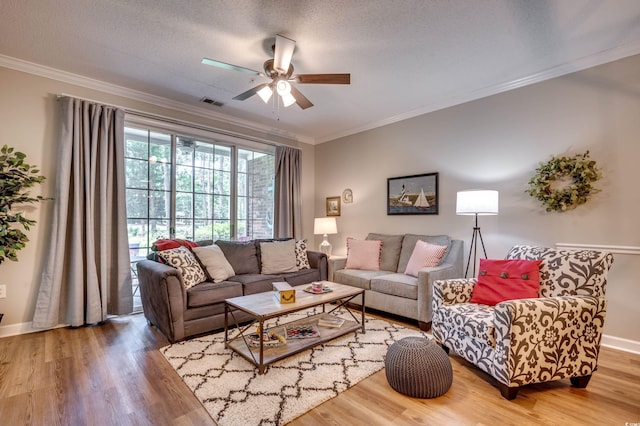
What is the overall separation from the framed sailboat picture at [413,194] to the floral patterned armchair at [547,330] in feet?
5.86

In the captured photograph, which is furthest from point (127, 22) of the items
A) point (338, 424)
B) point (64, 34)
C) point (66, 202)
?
point (338, 424)

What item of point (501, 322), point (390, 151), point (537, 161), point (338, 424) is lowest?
point (338, 424)

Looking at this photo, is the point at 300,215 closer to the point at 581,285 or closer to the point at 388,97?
the point at 388,97

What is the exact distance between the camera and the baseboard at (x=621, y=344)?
258cm

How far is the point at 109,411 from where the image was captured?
1760mm

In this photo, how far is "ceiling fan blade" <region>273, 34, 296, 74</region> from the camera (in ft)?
7.60

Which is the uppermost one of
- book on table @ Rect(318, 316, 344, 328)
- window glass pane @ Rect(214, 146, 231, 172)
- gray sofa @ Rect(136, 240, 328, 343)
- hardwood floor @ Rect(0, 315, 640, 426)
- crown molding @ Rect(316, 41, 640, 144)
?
crown molding @ Rect(316, 41, 640, 144)

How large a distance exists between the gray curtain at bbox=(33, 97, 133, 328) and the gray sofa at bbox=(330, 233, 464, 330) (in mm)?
2596

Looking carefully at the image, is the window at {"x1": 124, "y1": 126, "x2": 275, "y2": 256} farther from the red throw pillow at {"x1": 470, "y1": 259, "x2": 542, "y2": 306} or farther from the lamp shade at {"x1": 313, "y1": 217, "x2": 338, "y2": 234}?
the red throw pillow at {"x1": 470, "y1": 259, "x2": 542, "y2": 306}

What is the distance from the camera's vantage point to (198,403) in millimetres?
1845

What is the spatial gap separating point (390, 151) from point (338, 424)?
3592 mm

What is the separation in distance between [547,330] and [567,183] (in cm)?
175

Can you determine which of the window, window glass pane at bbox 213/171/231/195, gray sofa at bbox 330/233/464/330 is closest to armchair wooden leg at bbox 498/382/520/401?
gray sofa at bbox 330/233/464/330

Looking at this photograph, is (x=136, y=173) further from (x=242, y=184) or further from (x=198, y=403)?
(x=198, y=403)
